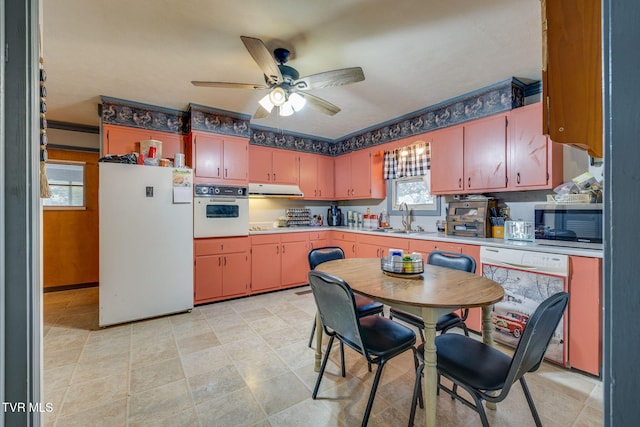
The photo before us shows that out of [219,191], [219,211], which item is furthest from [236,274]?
[219,191]

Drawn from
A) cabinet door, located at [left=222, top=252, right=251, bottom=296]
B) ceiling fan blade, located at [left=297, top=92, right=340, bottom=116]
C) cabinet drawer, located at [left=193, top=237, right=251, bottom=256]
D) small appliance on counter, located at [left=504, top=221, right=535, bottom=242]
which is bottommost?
cabinet door, located at [left=222, top=252, right=251, bottom=296]

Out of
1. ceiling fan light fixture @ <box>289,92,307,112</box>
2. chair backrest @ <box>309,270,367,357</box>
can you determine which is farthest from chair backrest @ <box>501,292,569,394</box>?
ceiling fan light fixture @ <box>289,92,307,112</box>

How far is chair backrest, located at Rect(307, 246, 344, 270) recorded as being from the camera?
2.49 m

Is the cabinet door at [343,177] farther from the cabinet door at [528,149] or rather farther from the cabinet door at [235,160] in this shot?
the cabinet door at [528,149]

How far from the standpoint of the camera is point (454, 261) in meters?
2.31

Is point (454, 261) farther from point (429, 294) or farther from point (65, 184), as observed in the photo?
point (65, 184)

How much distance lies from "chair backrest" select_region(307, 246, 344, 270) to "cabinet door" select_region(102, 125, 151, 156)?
2.70 metres

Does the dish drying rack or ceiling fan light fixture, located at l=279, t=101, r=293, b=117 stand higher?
ceiling fan light fixture, located at l=279, t=101, r=293, b=117

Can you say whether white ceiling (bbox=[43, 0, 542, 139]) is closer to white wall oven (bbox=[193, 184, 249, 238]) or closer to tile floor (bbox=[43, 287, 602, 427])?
white wall oven (bbox=[193, 184, 249, 238])

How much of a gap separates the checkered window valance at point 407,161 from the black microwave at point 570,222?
5.31 feet

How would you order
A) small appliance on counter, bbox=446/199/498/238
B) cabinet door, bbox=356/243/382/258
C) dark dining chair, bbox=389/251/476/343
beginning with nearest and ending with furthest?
dark dining chair, bbox=389/251/476/343, small appliance on counter, bbox=446/199/498/238, cabinet door, bbox=356/243/382/258

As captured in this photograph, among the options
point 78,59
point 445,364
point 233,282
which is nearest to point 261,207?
point 233,282
